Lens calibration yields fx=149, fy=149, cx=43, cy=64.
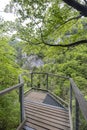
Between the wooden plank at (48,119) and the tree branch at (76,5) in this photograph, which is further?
the tree branch at (76,5)

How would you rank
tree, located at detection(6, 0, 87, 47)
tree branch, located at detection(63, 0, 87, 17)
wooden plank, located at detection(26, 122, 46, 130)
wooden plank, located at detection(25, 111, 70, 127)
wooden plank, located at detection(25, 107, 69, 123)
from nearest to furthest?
wooden plank, located at detection(26, 122, 46, 130), wooden plank, located at detection(25, 111, 70, 127), tree branch, located at detection(63, 0, 87, 17), wooden plank, located at detection(25, 107, 69, 123), tree, located at detection(6, 0, 87, 47)

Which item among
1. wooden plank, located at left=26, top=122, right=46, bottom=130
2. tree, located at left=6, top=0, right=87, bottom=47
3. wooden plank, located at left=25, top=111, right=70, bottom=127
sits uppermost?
tree, located at left=6, top=0, right=87, bottom=47

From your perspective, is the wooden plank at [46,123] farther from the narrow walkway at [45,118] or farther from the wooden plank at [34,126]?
the wooden plank at [34,126]

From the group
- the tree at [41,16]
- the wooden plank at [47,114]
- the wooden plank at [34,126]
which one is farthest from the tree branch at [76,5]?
the wooden plank at [34,126]

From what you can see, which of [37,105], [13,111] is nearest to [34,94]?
[37,105]

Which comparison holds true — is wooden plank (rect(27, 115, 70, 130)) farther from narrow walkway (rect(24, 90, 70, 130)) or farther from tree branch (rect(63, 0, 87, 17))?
A: tree branch (rect(63, 0, 87, 17))

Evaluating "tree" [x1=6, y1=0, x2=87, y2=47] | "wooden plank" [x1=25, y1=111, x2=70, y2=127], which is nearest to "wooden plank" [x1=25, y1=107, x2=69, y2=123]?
"wooden plank" [x1=25, y1=111, x2=70, y2=127]

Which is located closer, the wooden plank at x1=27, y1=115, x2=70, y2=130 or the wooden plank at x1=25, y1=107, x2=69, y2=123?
the wooden plank at x1=27, y1=115, x2=70, y2=130

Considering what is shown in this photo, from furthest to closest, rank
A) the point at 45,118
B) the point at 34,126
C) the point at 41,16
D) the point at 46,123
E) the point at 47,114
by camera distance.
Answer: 1. the point at 41,16
2. the point at 47,114
3. the point at 45,118
4. the point at 46,123
5. the point at 34,126

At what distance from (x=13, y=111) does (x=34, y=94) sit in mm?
3229

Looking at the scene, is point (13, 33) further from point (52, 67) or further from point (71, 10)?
point (52, 67)

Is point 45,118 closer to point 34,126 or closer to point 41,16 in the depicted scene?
point 34,126

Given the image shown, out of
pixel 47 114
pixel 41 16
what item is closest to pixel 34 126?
pixel 47 114

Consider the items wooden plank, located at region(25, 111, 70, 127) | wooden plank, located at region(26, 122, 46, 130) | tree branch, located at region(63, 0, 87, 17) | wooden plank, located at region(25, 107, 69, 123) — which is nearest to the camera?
wooden plank, located at region(26, 122, 46, 130)
